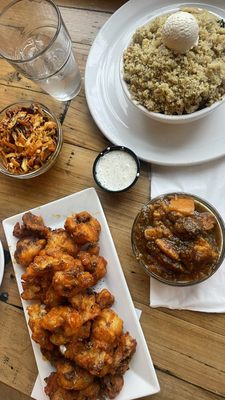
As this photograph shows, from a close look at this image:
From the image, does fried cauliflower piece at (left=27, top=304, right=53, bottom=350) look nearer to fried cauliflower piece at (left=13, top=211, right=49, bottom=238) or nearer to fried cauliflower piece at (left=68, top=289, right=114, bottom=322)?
fried cauliflower piece at (left=68, top=289, right=114, bottom=322)

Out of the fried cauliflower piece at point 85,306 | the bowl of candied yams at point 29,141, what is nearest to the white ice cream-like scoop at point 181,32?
the bowl of candied yams at point 29,141

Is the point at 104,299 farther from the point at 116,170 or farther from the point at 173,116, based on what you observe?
the point at 173,116

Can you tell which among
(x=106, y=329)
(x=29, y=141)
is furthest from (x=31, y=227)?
(x=106, y=329)

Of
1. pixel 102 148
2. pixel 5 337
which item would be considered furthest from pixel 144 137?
pixel 5 337

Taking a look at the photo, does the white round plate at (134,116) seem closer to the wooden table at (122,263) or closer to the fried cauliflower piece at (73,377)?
the wooden table at (122,263)

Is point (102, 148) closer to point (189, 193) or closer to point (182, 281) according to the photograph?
point (189, 193)

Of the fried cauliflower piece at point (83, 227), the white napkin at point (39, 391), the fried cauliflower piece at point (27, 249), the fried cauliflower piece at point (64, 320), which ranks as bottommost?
the white napkin at point (39, 391)

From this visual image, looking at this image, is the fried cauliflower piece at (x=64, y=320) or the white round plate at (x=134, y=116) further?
the white round plate at (x=134, y=116)
